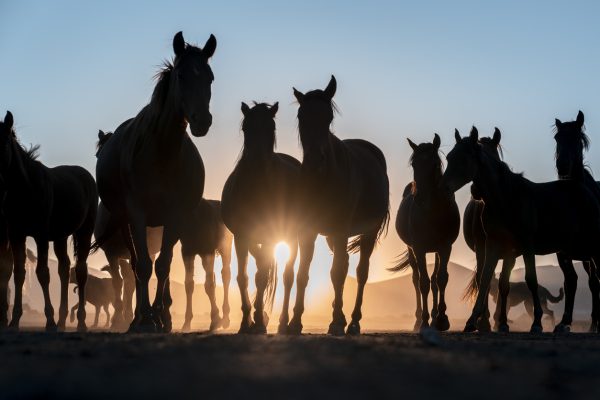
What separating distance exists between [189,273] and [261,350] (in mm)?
15876

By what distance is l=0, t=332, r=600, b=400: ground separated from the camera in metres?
3.87

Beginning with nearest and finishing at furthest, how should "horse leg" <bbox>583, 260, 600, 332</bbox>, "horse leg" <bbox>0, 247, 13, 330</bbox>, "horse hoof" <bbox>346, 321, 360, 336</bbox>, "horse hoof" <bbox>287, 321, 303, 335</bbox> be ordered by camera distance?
"horse hoof" <bbox>287, 321, 303, 335</bbox>
"horse hoof" <bbox>346, 321, 360, 336</bbox>
"horse leg" <bbox>0, 247, 13, 330</bbox>
"horse leg" <bbox>583, 260, 600, 332</bbox>

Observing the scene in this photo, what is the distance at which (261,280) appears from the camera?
1152cm

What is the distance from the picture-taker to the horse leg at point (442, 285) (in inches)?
555

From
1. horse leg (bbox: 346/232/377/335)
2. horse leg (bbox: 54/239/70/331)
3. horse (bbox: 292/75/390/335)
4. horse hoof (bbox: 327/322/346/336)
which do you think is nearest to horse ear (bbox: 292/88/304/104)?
horse (bbox: 292/75/390/335)

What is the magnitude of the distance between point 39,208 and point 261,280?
4.39 meters

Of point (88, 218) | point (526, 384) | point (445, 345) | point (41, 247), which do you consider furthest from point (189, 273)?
point (526, 384)

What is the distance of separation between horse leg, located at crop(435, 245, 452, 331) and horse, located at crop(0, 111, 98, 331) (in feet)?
21.5

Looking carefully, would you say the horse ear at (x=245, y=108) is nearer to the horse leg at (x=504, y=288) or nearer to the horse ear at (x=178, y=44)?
the horse ear at (x=178, y=44)

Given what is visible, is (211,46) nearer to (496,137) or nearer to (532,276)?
(496,137)

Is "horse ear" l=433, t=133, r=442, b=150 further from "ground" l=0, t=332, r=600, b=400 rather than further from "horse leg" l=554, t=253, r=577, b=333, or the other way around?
"ground" l=0, t=332, r=600, b=400

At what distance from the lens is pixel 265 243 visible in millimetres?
11914

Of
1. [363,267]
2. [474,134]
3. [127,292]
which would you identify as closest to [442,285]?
[363,267]

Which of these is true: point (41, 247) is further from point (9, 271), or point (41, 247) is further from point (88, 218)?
point (88, 218)
